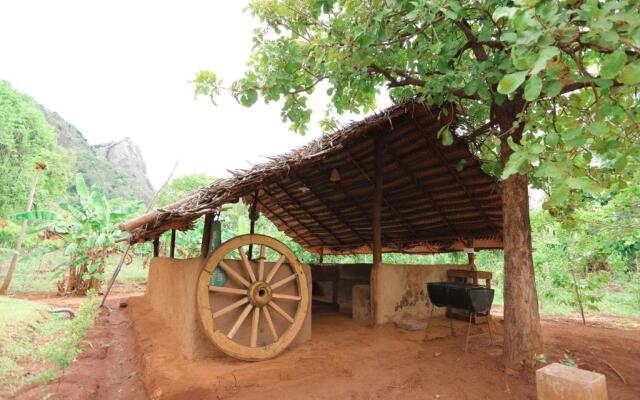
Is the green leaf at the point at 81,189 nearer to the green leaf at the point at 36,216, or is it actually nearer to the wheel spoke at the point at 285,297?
the green leaf at the point at 36,216

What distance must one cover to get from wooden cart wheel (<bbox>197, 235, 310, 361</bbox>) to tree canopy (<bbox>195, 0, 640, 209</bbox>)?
1899mm

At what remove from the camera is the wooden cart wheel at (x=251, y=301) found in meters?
4.06

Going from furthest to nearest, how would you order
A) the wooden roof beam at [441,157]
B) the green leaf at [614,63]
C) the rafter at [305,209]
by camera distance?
the rafter at [305,209] → the wooden roof beam at [441,157] → the green leaf at [614,63]

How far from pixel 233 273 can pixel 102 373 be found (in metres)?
2.69

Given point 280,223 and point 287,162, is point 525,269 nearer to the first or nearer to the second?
point 287,162

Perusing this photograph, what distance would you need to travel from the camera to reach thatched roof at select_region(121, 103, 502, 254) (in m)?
4.24

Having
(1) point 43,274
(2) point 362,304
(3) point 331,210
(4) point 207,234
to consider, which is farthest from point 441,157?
(1) point 43,274

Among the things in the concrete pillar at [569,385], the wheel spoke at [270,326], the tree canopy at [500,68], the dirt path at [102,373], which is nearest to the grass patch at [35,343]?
the dirt path at [102,373]

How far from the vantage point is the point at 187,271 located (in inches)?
175

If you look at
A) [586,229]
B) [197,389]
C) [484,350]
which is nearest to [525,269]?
[484,350]

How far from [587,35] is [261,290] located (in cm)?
393

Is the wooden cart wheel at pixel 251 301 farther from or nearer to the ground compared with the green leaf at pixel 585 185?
nearer to the ground

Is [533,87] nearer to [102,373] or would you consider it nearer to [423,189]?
[423,189]

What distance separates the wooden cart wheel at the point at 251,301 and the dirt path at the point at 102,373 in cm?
107
